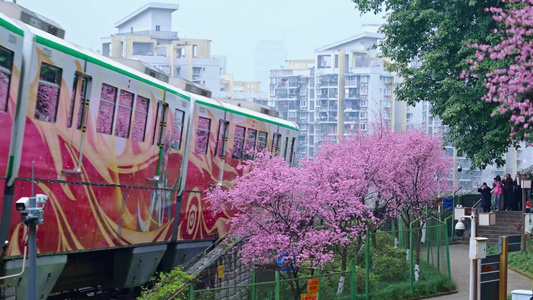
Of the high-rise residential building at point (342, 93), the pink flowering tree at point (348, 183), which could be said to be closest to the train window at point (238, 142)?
the pink flowering tree at point (348, 183)

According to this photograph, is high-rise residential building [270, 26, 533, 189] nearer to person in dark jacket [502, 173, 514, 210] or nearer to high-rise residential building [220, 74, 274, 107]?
high-rise residential building [220, 74, 274, 107]

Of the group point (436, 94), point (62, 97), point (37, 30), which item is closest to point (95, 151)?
point (62, 97)

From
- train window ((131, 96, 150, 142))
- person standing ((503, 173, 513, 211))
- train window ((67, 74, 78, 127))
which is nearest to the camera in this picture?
train window ((67, 74, 78, 127))

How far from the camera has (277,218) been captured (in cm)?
2064

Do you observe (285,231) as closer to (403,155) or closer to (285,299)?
(285,299)

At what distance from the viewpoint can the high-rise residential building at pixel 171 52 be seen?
137500mm

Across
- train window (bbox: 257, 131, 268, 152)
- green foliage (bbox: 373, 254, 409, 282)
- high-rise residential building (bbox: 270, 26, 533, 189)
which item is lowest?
green foliage (bbox: 373, 254, 409, 282)

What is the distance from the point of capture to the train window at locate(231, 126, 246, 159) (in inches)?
920

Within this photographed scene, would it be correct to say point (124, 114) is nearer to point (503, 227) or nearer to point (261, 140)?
point (261, 140)

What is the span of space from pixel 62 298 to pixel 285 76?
145762mm

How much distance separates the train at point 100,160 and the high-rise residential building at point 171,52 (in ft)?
361

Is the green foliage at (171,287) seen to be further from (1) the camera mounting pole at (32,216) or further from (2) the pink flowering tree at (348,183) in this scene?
(1) the camera mounting pole at (32,216)

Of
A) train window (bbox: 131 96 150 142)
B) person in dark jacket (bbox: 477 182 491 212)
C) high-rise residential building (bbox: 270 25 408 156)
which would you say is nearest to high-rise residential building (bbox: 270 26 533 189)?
high-rise residential building (bbox: 270 25 408 156)

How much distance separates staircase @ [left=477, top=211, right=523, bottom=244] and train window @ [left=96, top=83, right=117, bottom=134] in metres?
23.6
